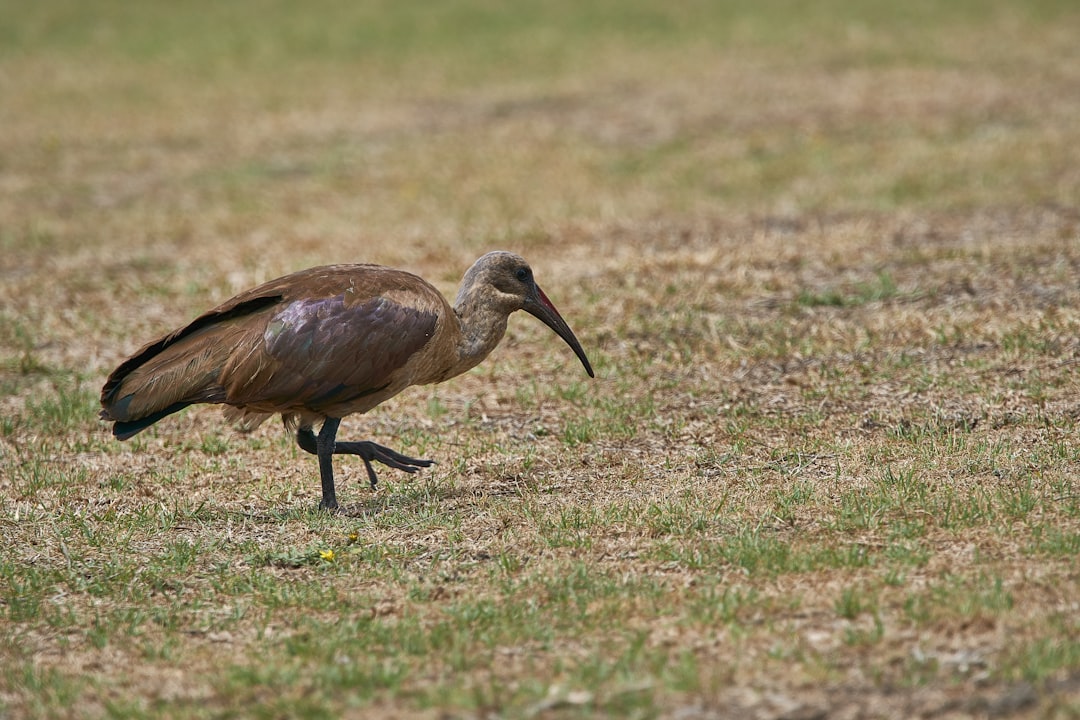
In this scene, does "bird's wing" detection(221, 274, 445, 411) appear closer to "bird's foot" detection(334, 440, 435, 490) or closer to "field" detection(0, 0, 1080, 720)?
"bird's foot" detection(334, 440, 435, 490)

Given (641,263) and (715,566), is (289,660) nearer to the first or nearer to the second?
(715,566)

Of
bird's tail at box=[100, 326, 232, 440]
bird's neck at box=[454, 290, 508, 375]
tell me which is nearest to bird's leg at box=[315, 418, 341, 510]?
bird's tail at box=[100, 326, 232, 440]

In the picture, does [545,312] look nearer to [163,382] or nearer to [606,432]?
[606,432]

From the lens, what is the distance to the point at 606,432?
7645 mm

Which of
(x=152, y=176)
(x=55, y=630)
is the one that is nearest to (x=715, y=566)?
(x=55, y=630)

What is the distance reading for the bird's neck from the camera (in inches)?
275

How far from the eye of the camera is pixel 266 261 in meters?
12.2

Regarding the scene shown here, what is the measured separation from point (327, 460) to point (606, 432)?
1.68m

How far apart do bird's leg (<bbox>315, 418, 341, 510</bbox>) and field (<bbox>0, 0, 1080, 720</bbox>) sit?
0.13 m

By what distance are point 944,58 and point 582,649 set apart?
1685 centimetres

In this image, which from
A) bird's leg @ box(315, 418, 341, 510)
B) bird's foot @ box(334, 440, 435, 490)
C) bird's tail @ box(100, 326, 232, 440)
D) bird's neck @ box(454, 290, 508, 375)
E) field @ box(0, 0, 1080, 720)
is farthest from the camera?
bird's neck @ box(454, 290, 508, 375)

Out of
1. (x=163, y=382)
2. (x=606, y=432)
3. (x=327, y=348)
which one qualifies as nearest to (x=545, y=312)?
(x=606, y=432)

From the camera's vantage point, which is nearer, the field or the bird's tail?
the field

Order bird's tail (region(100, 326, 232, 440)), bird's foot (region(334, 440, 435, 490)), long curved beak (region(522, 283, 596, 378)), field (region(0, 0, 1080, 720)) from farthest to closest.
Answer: long curved beak (region(522, 283, 596, 378)), bird's foot (region(334, 440, 435, 490)), bird's tail (region(100, 326, 232, 440)), field (region(0, 0, 1080, 720))
